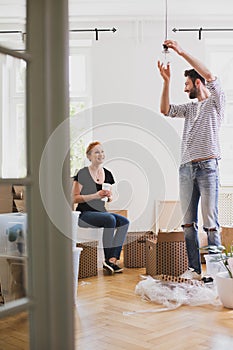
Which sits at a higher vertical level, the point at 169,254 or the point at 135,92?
the point at 135,92

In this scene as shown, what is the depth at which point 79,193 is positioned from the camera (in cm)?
411

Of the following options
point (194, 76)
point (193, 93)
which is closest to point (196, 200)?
point (193, 93)

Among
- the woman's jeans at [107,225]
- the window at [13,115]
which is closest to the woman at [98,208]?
the woman's jeans at [107,225]

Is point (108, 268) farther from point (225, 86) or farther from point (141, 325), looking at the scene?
point (225, 86)

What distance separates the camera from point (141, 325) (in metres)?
2.59

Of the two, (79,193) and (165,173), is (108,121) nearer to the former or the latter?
(165,173)

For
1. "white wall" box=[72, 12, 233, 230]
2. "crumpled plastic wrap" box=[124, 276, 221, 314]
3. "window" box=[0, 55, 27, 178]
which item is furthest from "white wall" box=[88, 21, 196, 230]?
"window" box=[0, 55, 27, 178]

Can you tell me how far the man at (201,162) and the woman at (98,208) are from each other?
701 mm

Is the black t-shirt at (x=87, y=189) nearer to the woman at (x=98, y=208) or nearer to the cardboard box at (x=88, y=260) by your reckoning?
the woman at (x=98, y=208)

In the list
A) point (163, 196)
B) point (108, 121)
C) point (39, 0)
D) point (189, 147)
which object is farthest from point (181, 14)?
point (39, 0)

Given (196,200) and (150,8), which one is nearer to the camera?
(196,200)

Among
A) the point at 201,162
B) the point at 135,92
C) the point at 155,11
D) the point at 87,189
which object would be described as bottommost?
the point at 87,189

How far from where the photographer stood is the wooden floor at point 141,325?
228 cm

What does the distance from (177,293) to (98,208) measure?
1251 millimetres
